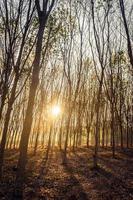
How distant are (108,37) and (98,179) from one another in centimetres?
786

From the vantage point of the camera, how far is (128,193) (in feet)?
28.4

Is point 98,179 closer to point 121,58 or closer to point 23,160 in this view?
point 23,160

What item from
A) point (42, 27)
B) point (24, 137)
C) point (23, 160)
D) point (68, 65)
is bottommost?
point (23, 160)

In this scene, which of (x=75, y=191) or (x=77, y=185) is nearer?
(x=75, y=191)

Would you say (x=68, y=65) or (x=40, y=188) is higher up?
(x=68, y=65)

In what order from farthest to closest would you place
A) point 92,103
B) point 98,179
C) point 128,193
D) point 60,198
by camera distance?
point 92,103 < point 98,179 < point 128,193 < point 60,198

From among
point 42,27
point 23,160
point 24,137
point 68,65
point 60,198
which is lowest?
point 60,198

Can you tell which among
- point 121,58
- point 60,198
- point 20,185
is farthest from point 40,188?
point 121,58

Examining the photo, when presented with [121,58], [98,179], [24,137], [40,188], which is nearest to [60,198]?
[40,188]

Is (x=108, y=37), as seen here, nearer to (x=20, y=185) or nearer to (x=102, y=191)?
(x=102, y=191)

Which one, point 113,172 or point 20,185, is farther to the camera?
point 113,172

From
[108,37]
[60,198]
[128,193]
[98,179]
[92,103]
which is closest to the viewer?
[60,198]

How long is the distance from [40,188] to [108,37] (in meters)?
9.24

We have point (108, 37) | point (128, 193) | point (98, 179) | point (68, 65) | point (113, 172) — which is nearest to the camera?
point (128, 193)
